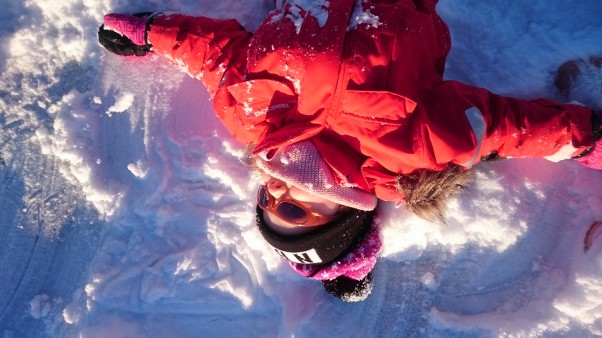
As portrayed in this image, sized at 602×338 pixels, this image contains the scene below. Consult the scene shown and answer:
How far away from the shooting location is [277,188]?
193cm

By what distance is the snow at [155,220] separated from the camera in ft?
7.18

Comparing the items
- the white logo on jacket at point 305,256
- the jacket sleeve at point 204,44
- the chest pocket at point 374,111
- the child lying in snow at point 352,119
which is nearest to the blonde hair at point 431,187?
the child lying in snow at point 352,119

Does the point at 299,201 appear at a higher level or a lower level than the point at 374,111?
lower

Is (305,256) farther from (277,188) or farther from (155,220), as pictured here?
(155,220)

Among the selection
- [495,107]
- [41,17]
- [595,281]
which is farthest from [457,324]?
[41,17]

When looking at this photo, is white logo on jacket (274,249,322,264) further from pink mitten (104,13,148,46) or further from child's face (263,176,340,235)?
pink mitten (104,13,148,46)

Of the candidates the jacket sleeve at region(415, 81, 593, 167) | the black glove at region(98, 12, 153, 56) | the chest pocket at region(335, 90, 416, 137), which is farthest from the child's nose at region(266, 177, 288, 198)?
the black glove at region(98, 12, 153, 56)

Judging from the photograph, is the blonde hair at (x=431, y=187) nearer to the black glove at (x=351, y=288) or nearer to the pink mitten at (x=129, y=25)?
the black glove at (x=351, y=288)

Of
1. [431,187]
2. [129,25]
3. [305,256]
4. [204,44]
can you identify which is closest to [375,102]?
[431,187]

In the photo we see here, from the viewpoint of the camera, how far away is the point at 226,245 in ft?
7.67

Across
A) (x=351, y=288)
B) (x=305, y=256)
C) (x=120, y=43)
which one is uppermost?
(x=120, y=43)

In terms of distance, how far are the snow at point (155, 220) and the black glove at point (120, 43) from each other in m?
0.12

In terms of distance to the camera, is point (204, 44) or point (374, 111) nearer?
point (374, 111)

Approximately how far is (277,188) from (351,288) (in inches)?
22.0
